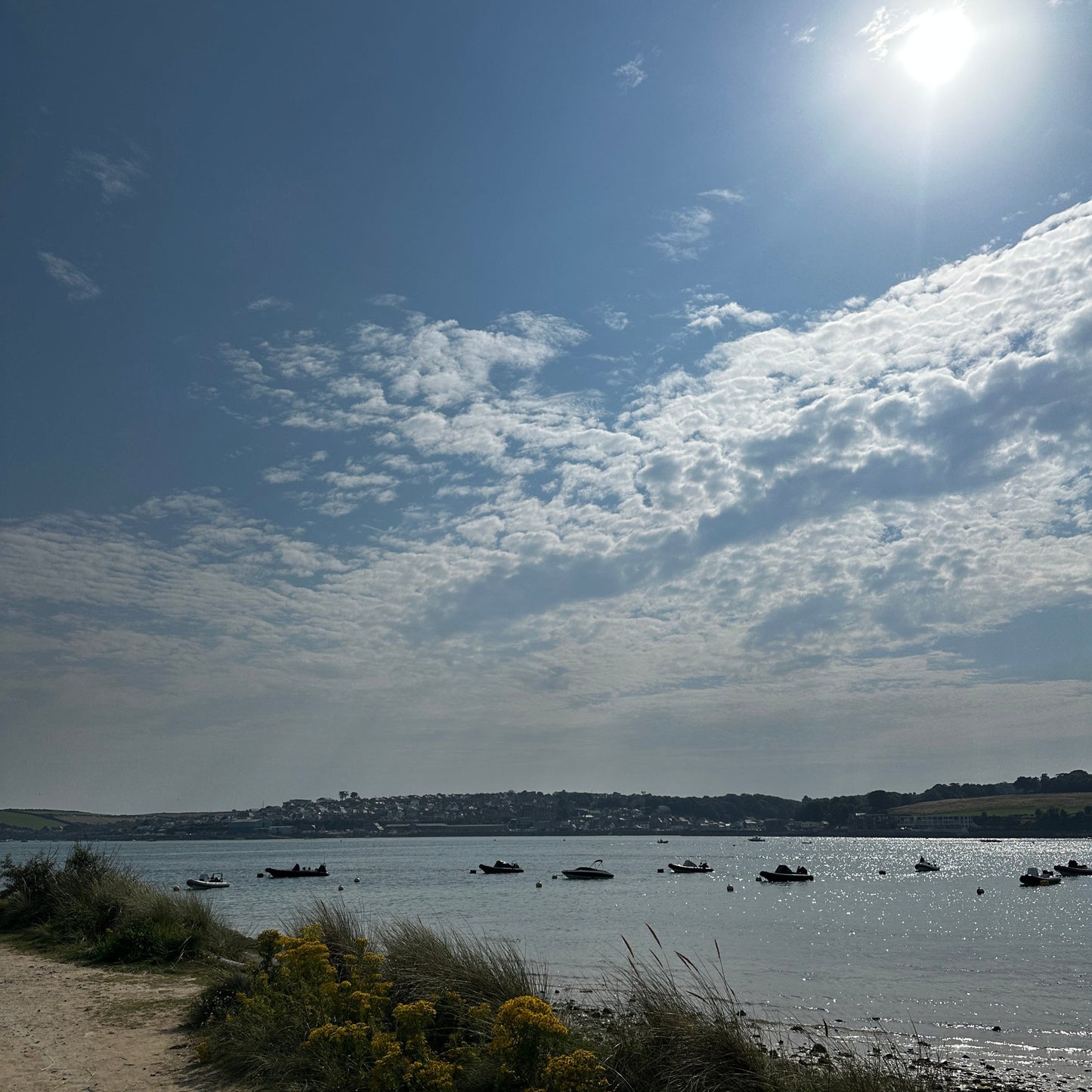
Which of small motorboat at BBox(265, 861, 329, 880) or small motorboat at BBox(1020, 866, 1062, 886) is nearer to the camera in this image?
small motorboat at BBox(1020, 866, 1062, 886)

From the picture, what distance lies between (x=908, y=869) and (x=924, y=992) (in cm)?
9743

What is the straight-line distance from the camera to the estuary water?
2056 centimetres

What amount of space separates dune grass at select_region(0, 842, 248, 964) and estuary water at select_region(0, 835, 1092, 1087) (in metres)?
1.78

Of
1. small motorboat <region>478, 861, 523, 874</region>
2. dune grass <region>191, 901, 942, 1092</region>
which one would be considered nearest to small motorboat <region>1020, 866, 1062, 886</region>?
small motorboat <region>478, 861, 523, 874</region>

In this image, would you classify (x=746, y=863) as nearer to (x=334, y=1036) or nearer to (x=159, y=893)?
(x=159, y=893)

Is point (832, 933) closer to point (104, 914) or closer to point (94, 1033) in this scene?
point (104, 914)

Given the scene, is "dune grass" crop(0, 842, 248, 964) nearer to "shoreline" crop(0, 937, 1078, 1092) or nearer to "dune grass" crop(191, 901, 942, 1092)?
"shoreline" crop(0, 937, 1078, 1092)

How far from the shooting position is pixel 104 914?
1983 centimetres

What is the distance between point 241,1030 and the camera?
1062 cm

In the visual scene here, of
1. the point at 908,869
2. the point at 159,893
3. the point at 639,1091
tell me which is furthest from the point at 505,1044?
the point at 908,869

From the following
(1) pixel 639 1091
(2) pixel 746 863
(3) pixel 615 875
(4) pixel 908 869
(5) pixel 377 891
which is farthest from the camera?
(2) pixel 746 863

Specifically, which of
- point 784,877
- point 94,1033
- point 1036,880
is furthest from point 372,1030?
point 1036,880

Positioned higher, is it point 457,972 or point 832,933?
point 457,972

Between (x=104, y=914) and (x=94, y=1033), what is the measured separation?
9.12 m
